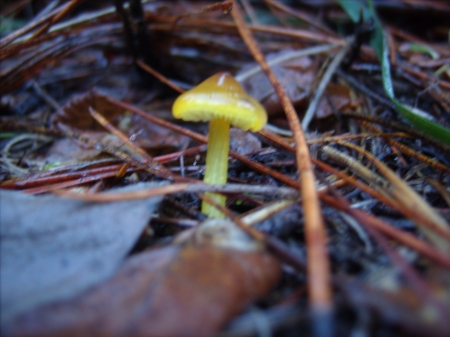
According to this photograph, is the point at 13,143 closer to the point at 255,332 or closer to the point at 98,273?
the point at 98,273

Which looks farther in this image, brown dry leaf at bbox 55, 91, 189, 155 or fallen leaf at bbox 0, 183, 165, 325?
brown dry leaf at bbox 55, 91, 189, 155

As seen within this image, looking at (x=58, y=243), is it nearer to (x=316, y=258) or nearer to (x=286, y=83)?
(x=316, y=258)

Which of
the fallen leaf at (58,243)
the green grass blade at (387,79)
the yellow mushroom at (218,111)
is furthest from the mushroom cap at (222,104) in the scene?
the green grass blade at (387,79)

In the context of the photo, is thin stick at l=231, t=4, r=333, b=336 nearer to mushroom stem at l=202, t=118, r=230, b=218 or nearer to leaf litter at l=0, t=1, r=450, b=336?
leaf litter at l=0, t=1, r=450, b=336

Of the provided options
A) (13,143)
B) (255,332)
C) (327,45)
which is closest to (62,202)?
(255,332)

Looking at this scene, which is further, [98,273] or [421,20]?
[421,20]

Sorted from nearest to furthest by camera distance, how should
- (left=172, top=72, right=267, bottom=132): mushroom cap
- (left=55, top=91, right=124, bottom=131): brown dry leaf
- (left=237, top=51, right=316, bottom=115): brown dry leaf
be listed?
(left=172, top=72, right=267, bottom=132): mushroom cap < (left=237, top=51, right=316, bottom=115): brown dry leaf < (left=55, top=91, right=124, bottom=131): brown dry leaf

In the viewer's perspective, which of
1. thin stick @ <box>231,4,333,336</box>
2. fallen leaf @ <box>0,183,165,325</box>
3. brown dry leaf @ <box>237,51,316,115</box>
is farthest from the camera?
brown dry leaf @ <box>237,51,316,115</box>

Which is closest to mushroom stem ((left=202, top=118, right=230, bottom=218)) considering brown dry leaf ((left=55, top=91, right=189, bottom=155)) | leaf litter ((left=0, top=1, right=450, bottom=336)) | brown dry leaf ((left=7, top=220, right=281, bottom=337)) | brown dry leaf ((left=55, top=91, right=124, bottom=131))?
leaf litter ((left=0, top=1, right=450, bottom=336))
